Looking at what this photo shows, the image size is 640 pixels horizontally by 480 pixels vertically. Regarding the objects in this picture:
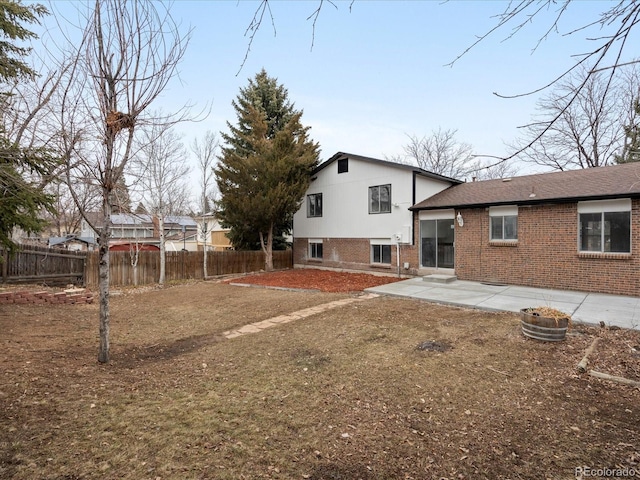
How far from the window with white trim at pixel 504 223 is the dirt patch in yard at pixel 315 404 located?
588 cm

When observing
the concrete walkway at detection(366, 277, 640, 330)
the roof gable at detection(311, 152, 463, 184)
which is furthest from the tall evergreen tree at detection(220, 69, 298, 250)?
the concrete walkway at detection(366, 277, 640, 330)

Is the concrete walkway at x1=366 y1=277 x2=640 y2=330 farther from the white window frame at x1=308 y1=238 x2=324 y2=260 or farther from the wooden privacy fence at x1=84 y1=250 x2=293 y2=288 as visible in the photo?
the wooden privacy fence at x1=84 y1=250 x2=293 y2=288

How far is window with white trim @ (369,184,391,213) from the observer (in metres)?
14.8

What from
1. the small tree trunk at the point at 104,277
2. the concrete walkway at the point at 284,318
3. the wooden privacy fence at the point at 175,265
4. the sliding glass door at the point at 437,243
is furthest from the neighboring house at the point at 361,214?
the small tree trunk at the point at 104,277

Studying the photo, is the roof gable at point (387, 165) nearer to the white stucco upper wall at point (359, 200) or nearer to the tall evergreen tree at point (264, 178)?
the white stucco upper wall at point (359, 200)

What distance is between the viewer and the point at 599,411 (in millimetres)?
3316

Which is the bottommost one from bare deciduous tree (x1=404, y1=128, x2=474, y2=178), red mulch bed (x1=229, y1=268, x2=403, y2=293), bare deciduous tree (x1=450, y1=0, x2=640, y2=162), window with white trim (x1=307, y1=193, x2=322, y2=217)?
red mulch bed (x1=229, y1=268, x2=403, y2=293)

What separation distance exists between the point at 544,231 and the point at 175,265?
1477cm

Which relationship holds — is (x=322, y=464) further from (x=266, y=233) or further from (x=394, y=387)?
(x=266, y=233)

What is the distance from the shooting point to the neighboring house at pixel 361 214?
46.4 feet

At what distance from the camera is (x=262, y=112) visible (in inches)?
772

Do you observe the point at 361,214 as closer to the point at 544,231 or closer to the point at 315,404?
the point at 544,231

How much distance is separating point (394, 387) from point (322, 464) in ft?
5.22

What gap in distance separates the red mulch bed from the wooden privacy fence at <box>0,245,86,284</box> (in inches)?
254
